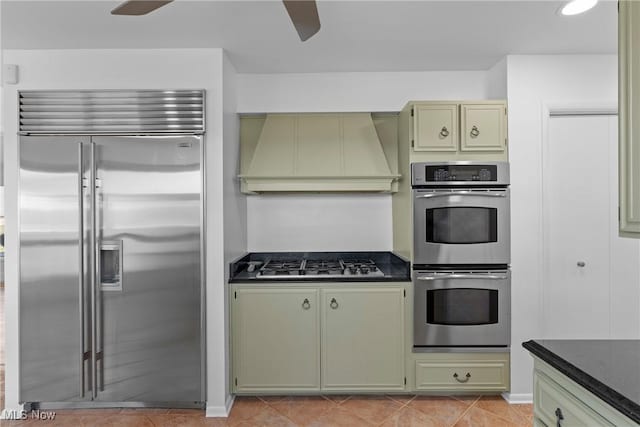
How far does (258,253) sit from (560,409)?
2.72 meters

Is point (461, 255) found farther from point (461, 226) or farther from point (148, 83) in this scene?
point (148, 83)

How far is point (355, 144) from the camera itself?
3.48 metres

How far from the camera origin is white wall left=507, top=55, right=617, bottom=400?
10.00 ft

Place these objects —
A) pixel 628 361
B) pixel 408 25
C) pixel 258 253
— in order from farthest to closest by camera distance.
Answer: pixel 258 253
pixel 408 25
pixel 628 361

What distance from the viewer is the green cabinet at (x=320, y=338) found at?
308cm

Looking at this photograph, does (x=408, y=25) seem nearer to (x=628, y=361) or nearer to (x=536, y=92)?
(x=536, y=92)

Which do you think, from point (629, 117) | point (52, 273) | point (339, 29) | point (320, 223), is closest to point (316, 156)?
point (320, 223)

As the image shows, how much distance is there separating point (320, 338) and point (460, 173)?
156cm

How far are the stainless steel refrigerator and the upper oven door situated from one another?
1.58 metres

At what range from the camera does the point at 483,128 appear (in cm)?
304

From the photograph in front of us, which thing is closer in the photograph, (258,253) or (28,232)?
(28,232)

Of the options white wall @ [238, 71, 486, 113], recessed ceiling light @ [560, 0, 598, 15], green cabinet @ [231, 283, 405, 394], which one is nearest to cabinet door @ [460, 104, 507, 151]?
white wall @ [238, 71, 486, 113]

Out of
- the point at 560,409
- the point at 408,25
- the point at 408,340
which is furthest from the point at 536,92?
the point at 560,409

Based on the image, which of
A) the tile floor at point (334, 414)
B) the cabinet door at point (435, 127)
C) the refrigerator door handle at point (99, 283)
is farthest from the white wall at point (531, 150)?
the refrigerator door handle at point (99, 283)
